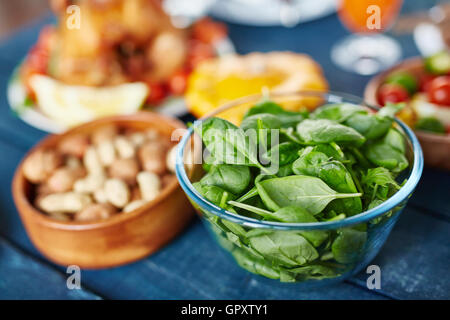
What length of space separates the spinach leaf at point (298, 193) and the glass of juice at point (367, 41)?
829 mm

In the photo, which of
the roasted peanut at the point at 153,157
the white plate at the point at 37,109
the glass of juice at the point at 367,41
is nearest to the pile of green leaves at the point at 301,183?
the roasted peanut at the point at 153,157

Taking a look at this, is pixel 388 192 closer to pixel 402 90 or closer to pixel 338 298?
pixel 338 298

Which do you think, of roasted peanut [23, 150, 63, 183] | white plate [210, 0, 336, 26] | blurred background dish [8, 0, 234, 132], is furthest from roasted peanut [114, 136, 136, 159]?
white plate [210, 0, 336, 26]

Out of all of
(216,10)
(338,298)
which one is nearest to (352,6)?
(216,10)

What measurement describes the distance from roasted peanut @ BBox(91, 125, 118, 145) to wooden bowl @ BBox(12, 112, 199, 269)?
0.19 metres

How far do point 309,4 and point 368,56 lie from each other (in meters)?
0.40

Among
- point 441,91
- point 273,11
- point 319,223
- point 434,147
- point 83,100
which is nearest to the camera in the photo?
point 319,223

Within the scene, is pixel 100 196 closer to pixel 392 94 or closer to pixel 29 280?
pixel 29 280

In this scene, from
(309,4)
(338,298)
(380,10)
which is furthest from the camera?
(309,4)

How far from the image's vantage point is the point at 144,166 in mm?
946

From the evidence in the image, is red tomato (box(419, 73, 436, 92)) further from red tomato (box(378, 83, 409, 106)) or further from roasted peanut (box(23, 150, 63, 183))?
roasted peanut (box(23, 150, 63, 183))

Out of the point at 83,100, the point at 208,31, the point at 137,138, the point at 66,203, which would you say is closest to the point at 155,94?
the point at 83,100

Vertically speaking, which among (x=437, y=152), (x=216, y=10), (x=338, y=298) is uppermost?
(x=216, y=10)

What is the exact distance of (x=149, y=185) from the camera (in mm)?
884
